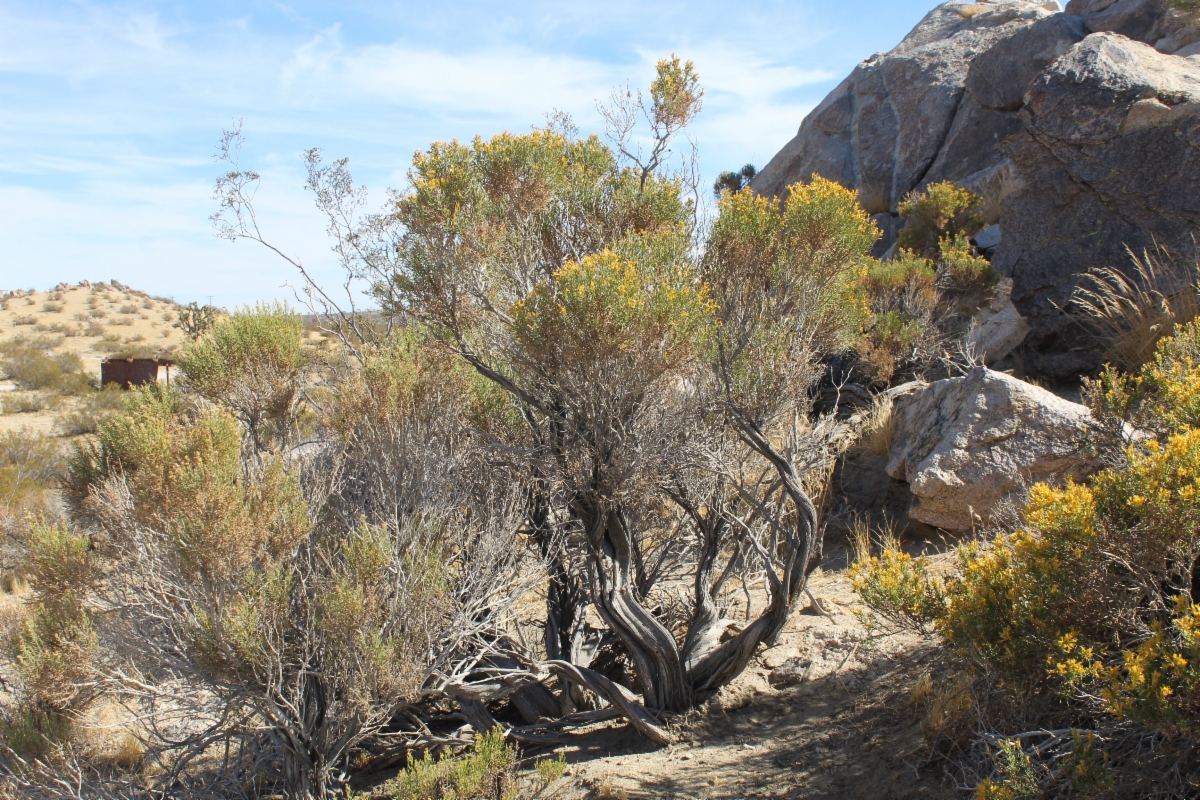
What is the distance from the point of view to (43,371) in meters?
22.3

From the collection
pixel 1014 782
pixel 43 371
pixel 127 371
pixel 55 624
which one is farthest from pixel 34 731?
pixel 43 371

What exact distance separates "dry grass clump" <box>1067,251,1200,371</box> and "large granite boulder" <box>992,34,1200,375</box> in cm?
17

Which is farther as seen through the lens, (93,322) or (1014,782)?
(93,322)

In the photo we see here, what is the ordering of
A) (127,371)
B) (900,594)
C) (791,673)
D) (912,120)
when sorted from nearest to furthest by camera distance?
(900,594), (791,673), (912,120), (127,371)

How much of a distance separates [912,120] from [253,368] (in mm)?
14358

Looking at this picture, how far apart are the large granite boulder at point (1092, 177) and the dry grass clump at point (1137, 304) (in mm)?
174

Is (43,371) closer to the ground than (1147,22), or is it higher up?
closer to the ground

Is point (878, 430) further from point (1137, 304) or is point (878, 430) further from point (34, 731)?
point (34, 731)

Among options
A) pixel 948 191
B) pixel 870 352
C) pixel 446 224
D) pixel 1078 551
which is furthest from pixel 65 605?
pixel 948 191

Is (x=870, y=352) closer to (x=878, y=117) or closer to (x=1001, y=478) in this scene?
(x=1001, y=478)

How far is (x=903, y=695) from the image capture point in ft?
14.4

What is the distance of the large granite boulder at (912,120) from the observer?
1445 centimetres

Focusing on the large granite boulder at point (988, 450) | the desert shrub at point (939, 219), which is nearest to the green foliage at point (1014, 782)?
the large granite boulder at point (988, 450)

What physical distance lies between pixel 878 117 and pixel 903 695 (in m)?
15.1
